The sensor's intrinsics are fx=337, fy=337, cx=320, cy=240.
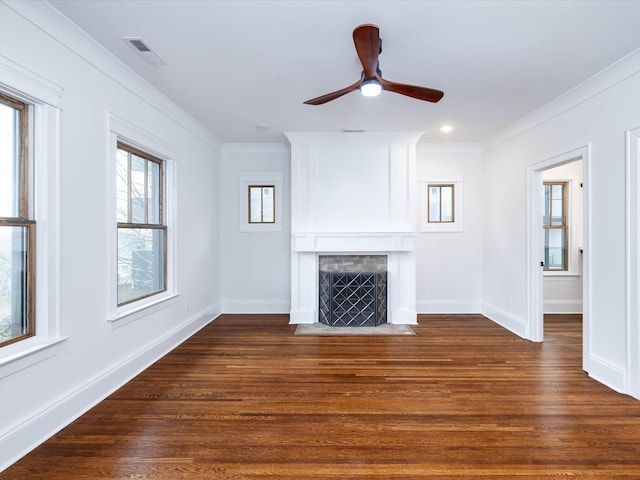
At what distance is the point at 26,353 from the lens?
1890 millimetres

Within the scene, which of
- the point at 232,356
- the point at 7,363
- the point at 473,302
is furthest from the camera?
the point at 473,302

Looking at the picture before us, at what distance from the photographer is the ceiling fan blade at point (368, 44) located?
1875 mm

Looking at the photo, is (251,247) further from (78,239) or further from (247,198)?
(78,239)

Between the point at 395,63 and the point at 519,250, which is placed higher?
the point at 395,63

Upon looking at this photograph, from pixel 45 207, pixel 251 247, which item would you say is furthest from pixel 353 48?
pixel 251 247

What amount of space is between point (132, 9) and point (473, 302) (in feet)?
17.5

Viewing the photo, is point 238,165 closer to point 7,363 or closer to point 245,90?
point 245,90

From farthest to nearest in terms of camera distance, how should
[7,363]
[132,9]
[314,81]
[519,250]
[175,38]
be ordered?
[519,250] → [314,81] → [175,38] → [132,9] → [7,363]

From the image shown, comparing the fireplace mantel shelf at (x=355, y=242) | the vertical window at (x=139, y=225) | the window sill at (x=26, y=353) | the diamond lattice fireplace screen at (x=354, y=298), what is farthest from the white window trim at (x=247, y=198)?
the window sill at (x=26, y=353)

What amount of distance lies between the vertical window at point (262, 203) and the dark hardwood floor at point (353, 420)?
2.29m

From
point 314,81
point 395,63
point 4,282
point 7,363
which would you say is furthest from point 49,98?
point 395,63

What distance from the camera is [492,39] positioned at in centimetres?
238

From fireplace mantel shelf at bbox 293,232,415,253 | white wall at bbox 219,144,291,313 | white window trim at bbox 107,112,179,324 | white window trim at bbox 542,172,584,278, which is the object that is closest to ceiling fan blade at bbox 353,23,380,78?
white window trim at bbox 107,112,179,324

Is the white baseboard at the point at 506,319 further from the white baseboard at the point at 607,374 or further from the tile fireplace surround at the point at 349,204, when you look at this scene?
the tile fireplace surround at the point at 349,204
